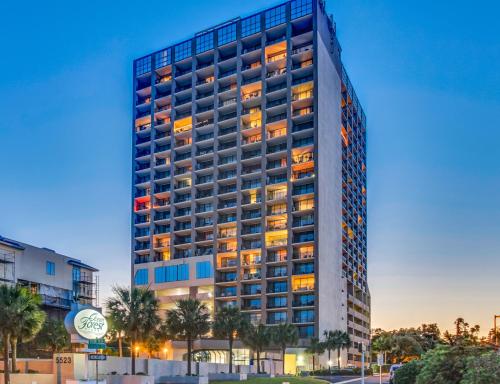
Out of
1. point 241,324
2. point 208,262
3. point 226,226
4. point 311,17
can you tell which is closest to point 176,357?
point 208,262

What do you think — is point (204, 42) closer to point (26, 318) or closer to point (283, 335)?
point (283, 335)

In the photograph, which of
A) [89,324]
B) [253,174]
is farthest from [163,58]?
[89,324]

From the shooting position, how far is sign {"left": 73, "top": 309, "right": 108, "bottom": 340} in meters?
42.2

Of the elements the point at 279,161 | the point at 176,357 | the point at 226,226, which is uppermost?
the point at 279,161

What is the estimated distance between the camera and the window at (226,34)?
133 meters

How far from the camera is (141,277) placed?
133250 mm

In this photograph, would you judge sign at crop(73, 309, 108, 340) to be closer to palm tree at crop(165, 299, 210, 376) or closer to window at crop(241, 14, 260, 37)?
palm tree at crop(165, 299, 210, 376)

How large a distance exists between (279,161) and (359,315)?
49.2 meters

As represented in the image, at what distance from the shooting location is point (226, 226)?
12562 centimetres

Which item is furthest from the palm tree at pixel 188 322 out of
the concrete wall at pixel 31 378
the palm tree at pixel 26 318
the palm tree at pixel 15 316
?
the palm tree at pixel 15 316

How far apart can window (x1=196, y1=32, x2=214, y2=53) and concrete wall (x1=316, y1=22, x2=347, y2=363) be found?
27464mm

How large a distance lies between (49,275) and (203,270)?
3755 centimetres

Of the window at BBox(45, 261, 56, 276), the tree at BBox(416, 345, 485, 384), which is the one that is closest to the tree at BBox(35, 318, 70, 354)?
the window at BBox(45, 261, 56, 276)

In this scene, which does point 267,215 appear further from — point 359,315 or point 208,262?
point 359,315
